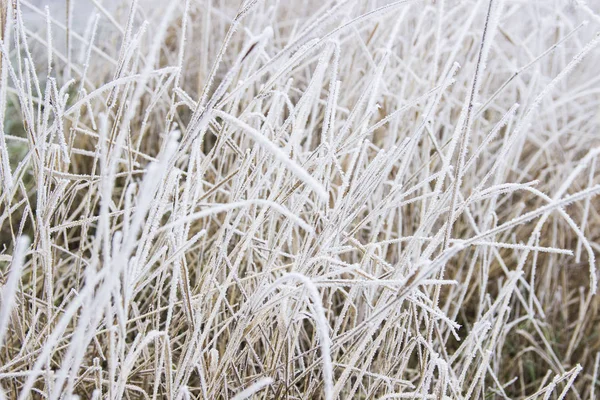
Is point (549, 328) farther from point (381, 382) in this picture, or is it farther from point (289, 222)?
point (289, 222)

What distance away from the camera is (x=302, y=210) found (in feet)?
2.93

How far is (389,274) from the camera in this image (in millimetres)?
588

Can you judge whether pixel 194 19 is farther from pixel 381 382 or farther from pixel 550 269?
pixel 381 382

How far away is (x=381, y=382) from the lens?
2.01 ft

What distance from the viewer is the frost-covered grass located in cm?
48

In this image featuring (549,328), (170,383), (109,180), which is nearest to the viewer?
(109,180)

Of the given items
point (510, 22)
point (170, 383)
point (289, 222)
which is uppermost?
point (510, 22)

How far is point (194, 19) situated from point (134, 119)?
43cm

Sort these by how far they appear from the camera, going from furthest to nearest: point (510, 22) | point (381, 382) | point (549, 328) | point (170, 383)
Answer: point (510, 22) → point (549, 328) → point (381, 382) → point (170, 383)

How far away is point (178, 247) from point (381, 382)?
0.85 feet

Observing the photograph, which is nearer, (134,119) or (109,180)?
(109,180)

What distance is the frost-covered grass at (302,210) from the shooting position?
0.48 meters

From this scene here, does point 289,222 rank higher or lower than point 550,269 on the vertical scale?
higher

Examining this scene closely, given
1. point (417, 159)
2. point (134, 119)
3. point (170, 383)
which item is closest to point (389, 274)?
point (170, 383)
